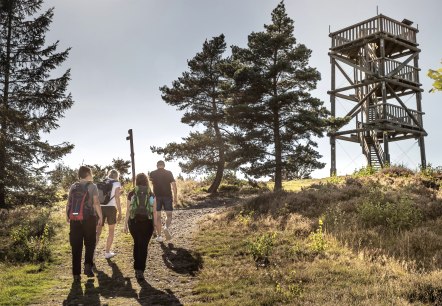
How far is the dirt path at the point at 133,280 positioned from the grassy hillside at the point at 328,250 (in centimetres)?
41

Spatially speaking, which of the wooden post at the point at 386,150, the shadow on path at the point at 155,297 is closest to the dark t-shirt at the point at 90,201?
the shadow on path at the point at 155,297

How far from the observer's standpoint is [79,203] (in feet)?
26.7

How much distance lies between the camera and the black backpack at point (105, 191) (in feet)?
32.3

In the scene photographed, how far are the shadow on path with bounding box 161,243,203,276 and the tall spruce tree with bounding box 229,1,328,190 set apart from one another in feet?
35.5

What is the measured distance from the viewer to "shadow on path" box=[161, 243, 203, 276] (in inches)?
365

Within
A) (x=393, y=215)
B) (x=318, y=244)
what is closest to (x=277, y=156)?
(x=393, y=215)

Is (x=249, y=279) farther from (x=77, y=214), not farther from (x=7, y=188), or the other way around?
(x=7, y=188)

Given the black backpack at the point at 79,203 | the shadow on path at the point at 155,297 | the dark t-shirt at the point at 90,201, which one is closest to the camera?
the shadow on path at the point at 155,297

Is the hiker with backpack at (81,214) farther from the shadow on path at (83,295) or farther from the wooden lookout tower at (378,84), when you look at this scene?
the wooden lookout tower at (378,84)

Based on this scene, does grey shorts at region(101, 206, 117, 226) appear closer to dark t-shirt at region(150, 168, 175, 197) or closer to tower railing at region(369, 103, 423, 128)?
dark t-shirt at region(150, 168, 175, 197)

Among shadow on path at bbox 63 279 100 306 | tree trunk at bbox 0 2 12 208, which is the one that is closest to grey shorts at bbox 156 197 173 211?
shadow on path at bbox 63 279 100 306

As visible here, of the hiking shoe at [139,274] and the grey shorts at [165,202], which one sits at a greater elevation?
the grey shorts at [165,202]

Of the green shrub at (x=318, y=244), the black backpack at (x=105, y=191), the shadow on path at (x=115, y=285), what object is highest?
the black backpack at (x=105, y=191)

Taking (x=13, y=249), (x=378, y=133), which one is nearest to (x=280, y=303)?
(x=13, y=249)
